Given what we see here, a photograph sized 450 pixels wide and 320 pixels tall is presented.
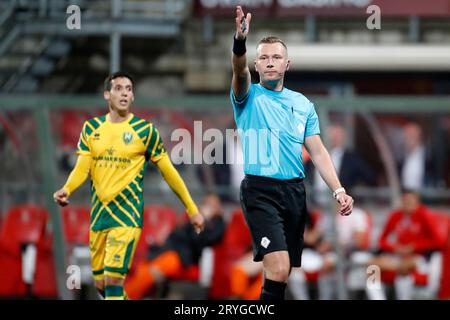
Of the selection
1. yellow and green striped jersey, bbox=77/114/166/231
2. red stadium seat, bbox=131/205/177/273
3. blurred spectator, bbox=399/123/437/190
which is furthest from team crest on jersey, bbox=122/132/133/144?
blurred spectator, bbox=399/123/437/190

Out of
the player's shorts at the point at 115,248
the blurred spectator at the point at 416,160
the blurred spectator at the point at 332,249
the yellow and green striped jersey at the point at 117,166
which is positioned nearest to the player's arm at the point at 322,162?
the yellow and green striped jersey at the point at 117,166

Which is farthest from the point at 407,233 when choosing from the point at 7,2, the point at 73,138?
the point at 7,2

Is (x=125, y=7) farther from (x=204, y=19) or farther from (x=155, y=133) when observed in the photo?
(x=155, y=133)

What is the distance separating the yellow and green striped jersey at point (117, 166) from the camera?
31.7ft

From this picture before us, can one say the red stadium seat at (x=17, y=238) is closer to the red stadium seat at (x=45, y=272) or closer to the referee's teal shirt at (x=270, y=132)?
the red stadium seat at (x=45, y=272)

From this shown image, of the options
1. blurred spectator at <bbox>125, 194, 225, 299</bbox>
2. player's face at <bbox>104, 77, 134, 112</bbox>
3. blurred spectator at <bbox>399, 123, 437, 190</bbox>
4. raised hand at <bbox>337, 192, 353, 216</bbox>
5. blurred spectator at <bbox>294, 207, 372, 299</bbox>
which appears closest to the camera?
raised hand at <bbox>337, 192, 353, 216</bbox>

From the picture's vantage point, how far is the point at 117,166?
9.66m

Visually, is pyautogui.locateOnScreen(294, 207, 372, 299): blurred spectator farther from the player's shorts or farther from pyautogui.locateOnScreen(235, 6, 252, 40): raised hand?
pyautogui.locateOnScreen(235, 6, 252, 40): raised hand

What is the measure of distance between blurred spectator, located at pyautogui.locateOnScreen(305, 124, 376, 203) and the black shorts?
16.3ft

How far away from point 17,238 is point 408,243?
4.48m

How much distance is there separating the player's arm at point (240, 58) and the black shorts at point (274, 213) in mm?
650

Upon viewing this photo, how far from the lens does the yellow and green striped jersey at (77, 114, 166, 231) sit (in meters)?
9.67

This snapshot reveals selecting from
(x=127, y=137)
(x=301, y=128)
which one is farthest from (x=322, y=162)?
(x=127, y=137)
